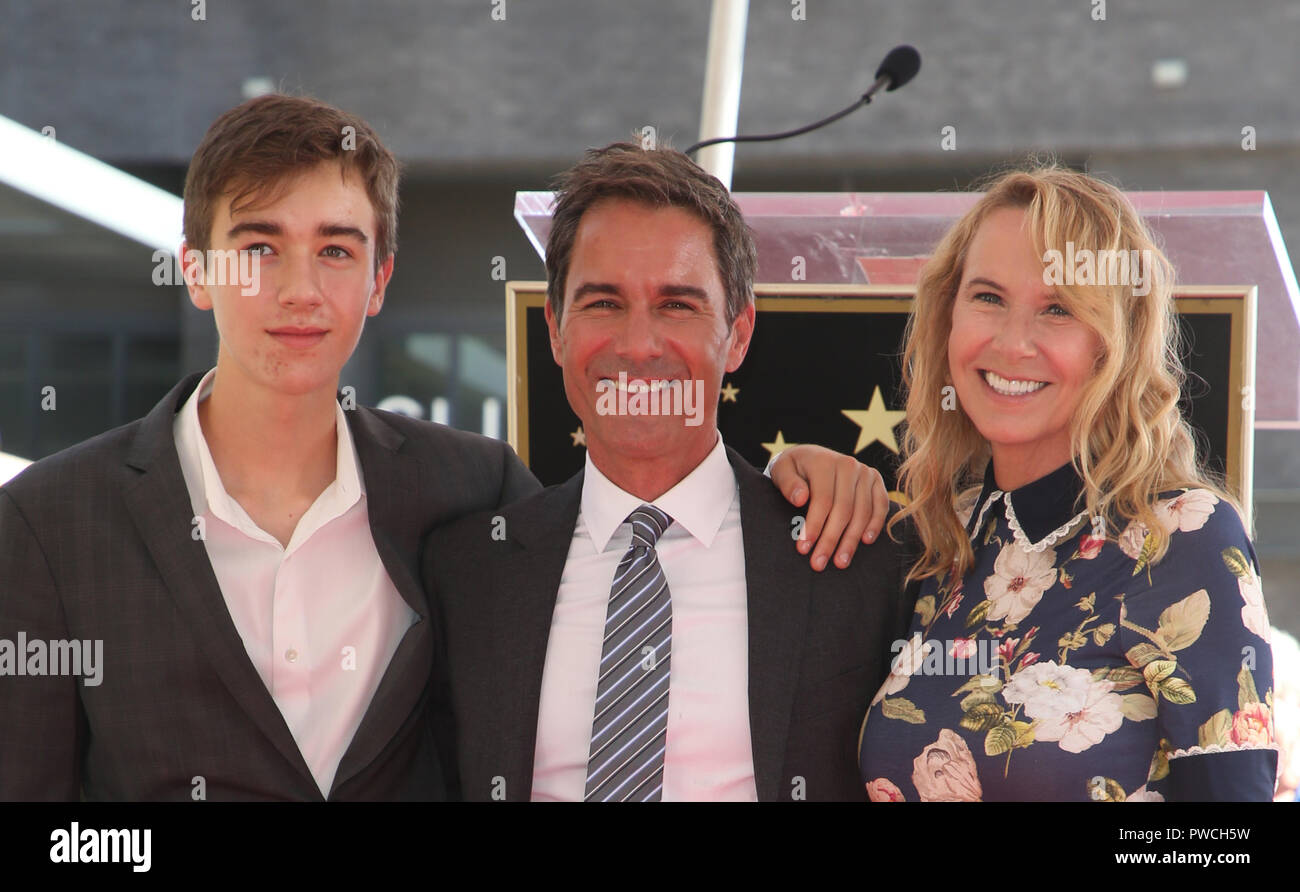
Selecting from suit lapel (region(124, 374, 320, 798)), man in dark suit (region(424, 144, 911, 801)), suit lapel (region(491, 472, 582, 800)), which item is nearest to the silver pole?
man in dark suit (region(424, 144, 911, 801))

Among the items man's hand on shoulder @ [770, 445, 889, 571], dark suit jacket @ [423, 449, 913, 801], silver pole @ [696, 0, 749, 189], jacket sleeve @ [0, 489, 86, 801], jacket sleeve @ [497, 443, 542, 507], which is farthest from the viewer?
silver pole @ [696, 0, 749, 189]

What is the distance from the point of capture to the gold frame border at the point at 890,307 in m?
2.32

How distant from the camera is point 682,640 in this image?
6.55ft

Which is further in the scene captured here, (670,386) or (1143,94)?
(1143,94)

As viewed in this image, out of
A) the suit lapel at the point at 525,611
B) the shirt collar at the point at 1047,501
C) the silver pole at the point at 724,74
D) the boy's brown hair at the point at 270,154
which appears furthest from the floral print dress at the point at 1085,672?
the silver pole at the point at 724,74

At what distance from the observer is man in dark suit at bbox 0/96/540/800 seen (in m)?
1.84

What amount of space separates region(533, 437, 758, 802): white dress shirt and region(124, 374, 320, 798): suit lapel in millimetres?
374

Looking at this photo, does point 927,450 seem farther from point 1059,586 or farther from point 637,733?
point 637,733

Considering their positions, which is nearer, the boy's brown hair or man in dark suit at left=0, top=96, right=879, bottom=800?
man in dark suit at left=0, top=96, right=879, bottom=800

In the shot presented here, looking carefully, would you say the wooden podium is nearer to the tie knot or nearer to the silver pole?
the silver pole

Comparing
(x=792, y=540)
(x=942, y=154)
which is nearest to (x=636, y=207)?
(x=792, y=540)

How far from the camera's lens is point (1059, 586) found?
1.82 meters
